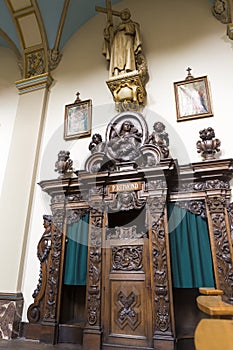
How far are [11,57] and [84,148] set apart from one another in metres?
2.88

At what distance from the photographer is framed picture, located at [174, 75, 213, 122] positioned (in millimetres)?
3367

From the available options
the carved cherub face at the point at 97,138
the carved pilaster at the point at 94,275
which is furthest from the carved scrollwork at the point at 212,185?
the carved cherub face at the point at 97,138

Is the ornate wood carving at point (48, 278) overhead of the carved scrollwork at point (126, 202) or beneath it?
beneath

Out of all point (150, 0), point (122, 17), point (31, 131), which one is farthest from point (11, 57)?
point (150, 0)

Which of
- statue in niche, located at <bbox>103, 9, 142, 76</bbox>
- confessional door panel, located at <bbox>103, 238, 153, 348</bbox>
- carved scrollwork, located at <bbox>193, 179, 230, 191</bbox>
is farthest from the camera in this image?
statue in niche, located at <bbox>103, 9, 142, 76</bbox>

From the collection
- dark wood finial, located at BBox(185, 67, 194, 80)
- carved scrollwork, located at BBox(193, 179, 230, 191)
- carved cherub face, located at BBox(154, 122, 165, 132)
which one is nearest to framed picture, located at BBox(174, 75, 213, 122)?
dark wood finial, located at BBox(185, 67, 194, 80)

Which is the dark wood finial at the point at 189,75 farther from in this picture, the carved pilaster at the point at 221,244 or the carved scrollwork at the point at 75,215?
the carved scrollwork at the point at 75,215

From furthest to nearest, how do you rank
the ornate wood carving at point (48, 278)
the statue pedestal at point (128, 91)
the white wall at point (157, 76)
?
the statue pedestal at point (128, 91), the white wall at point (157, 76), the ornate wood carving at point (48, 278)

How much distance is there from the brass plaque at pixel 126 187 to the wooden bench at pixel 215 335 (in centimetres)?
206

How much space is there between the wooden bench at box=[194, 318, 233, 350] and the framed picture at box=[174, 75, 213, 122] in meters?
2.84

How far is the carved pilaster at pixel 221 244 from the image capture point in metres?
2.44

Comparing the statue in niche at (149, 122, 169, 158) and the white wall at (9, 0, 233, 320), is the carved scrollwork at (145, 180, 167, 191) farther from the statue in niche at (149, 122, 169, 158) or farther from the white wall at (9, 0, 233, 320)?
the white wall at (9, 0, 233, 320)

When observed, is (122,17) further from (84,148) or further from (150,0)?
(84,148)

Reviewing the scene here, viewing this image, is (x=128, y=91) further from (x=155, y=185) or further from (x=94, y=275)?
(x=94, y=275)
